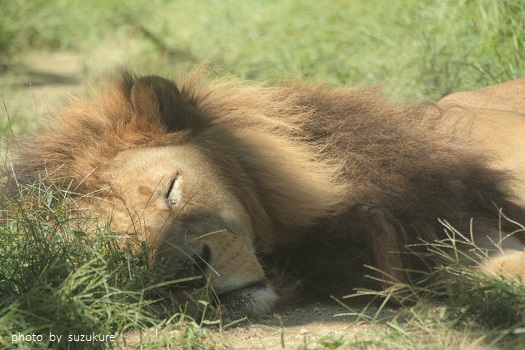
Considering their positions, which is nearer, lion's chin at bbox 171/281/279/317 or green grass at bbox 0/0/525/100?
lion's chin at bbox 171/281/279/317

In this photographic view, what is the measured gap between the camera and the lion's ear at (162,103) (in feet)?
10.7

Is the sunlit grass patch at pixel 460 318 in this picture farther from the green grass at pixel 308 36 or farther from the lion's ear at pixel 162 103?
the green grass at pixel 308 36

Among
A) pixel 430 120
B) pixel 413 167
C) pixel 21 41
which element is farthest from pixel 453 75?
pixel 21 41

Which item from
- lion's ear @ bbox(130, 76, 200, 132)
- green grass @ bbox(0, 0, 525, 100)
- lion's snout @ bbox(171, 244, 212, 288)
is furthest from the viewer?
green grass @ bbox(0, 0, 525, 100)

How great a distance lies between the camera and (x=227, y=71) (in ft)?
19.0

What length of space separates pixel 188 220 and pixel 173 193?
0.46 ft

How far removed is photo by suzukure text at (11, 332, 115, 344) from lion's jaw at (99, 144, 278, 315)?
14.2 inches

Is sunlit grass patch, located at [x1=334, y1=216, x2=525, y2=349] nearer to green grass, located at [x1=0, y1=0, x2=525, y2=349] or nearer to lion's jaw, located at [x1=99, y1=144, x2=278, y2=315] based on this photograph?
green grass, located at [x1=0, y1=0, x2=525, y2=349]

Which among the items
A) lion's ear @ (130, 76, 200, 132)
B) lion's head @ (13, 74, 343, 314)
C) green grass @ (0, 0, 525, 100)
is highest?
lion's ear @ (130, 76, 200, 132)

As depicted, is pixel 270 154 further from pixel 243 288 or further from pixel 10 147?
pixel 10 147

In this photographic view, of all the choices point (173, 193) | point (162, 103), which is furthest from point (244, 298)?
point (162, 103)

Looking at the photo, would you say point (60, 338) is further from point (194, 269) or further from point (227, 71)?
point (227, 71)

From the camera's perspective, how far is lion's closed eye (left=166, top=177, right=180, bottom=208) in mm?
2996

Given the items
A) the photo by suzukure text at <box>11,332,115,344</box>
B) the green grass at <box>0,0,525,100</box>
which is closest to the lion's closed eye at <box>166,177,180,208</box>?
the photo by suzukure text at <box>11,332,115,344</box>
